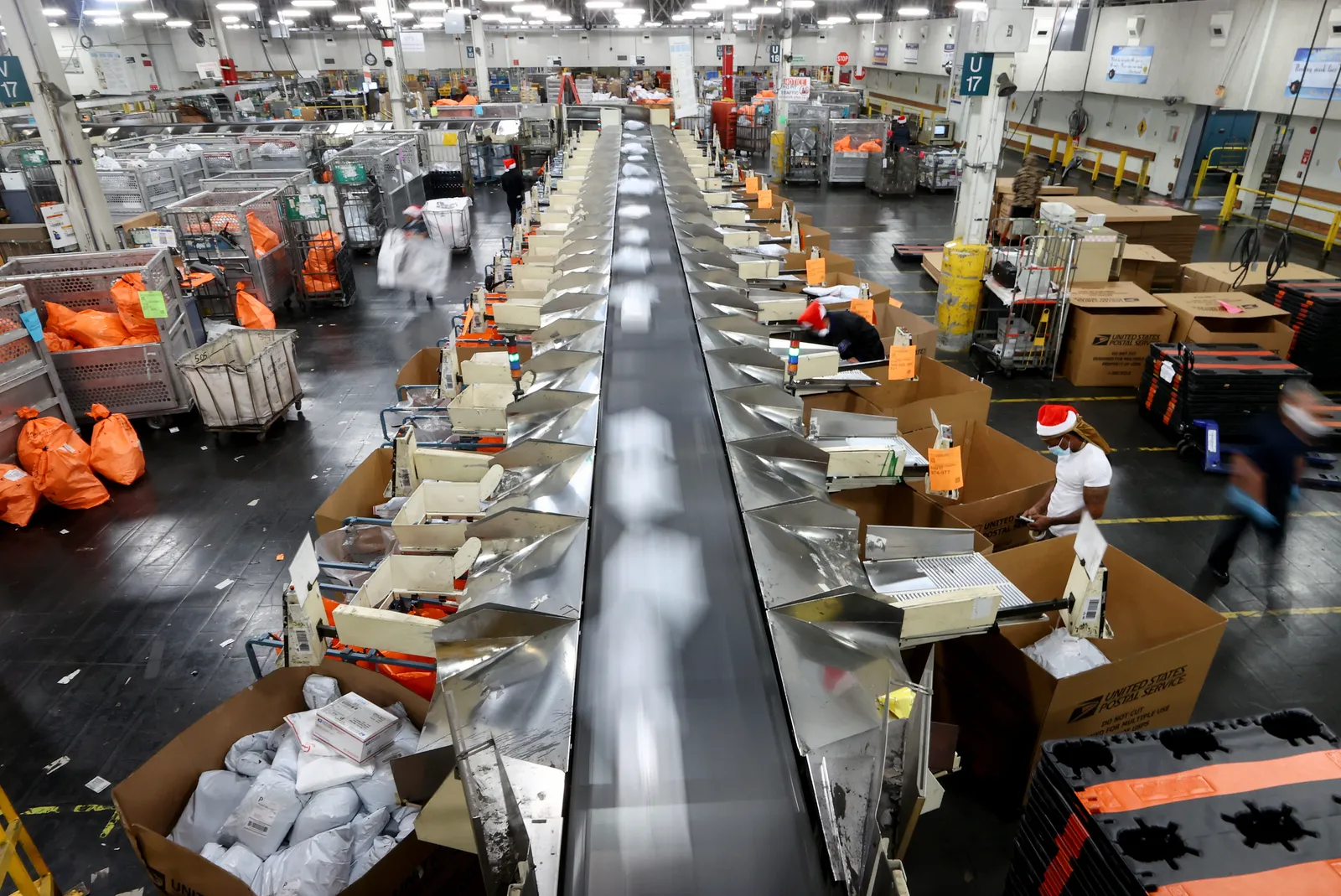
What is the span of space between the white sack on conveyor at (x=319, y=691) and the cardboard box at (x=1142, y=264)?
31.5ft

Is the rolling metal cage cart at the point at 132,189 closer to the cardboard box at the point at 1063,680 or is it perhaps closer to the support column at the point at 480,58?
the support column at the point at 480,58

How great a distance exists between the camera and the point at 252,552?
216 inches

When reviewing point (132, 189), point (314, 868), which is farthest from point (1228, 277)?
point (132, 189)

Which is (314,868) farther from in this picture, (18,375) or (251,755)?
(18,375)

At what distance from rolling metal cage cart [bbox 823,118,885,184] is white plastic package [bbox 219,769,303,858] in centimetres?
1751

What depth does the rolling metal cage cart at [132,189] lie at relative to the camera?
11.3m

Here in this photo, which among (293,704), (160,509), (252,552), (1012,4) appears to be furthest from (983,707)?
(1012,4)

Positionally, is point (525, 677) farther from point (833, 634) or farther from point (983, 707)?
point (983, 707)

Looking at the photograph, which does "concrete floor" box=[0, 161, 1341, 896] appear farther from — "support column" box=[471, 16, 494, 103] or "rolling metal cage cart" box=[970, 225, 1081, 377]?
"support column" box=[471, 16, 494, 103]

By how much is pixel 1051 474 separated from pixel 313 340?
8.70 meters

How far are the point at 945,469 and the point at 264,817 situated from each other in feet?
10.5

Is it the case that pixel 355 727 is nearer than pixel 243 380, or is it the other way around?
pixel 355 727

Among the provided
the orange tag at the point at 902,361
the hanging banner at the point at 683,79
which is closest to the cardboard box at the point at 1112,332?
the orange tag at the point at 902,361

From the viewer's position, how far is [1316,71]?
11.8 meters
